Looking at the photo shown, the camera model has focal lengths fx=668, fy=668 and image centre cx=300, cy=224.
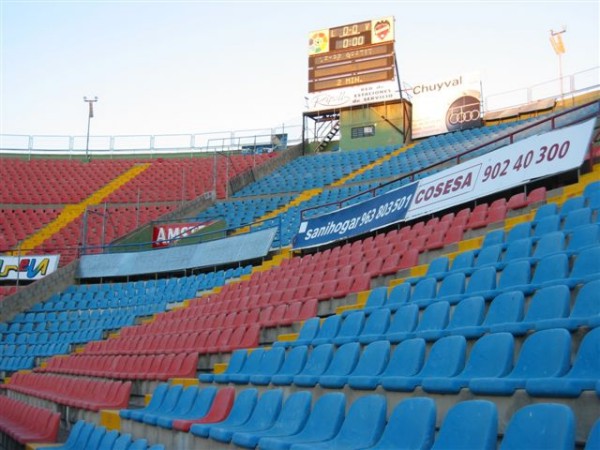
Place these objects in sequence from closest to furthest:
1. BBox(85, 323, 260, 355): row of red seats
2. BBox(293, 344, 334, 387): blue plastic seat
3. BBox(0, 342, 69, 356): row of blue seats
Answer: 1. BBox(293, 344, 334, 387): blue plastic seat
2. BBox(85, 323, 260, 355): row of red seats
3. BBox(0, 342, 69, 356): row of blue seats

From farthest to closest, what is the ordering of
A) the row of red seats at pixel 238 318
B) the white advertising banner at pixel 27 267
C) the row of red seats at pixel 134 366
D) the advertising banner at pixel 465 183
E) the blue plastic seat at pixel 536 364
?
the white advertising banner at pixel 27 267
the advertising banner at pixel 465 183
the row of red seats at pixel 238 318
the row of red seats at pixel 134 366
the blue plastic seat at pixel 536 364

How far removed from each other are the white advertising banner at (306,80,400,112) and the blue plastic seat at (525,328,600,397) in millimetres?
21056

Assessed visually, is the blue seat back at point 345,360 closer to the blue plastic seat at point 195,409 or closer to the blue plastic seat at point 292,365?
the blue plastic seat at point 292,365

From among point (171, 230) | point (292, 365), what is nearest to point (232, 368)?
point (292, 365)

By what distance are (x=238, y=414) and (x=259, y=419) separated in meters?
0.38

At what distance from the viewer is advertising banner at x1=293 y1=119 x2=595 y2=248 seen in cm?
786

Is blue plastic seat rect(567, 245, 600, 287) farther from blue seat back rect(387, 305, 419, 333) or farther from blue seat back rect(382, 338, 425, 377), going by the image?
blue seat back rect(387, 305, 419, 333)

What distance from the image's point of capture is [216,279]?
1321 centimetres

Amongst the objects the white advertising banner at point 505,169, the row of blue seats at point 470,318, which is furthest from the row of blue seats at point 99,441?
the white advertising banner at point 505,169

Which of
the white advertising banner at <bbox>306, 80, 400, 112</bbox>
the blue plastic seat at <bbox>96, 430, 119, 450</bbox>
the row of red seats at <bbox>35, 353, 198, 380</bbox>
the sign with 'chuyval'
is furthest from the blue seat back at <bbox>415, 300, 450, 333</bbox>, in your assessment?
the white advertising banner at <bbox>306, 80, 400, 112</bbox>

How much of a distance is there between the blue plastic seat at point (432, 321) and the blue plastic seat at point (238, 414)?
49.2 inches

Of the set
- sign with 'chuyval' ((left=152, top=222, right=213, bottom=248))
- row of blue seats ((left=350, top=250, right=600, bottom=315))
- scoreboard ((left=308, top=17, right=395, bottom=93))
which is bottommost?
row of blue seats ((left=350, top=250, right=600, bottom=315))

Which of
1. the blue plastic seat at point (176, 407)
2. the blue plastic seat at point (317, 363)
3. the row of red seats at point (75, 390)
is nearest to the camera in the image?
the blue plastic seat at point (317, 363)

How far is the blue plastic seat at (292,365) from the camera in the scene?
17.0 feet
